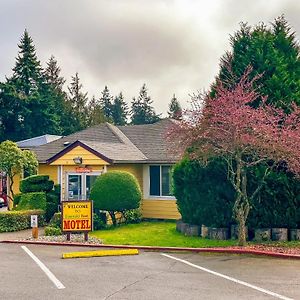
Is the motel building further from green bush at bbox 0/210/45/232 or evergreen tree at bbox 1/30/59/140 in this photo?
evergreen tree at bbox 1/30/59/140

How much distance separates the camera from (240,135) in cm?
1320

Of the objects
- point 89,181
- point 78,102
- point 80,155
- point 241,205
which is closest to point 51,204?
point 89,181

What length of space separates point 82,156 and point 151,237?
6691mm

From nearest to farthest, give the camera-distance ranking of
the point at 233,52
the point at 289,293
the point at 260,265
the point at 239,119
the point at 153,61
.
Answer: the point at 289,293 → the point at 260,265 → the point at 239,119 → the point at 233,52 → the point at 153,61

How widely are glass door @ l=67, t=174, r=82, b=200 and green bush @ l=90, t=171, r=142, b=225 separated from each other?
2764 millimetres

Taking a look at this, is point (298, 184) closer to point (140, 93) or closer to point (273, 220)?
point (273, 220)

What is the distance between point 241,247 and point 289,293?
16.9 feet

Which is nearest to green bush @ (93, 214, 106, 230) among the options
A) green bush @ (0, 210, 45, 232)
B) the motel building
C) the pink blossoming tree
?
the motel building

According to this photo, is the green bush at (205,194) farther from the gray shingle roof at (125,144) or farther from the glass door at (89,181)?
the glass door at (89,181)

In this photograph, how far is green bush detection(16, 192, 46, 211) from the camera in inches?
830

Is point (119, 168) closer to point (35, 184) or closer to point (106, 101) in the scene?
point (35, 184)

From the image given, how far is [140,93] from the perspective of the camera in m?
103

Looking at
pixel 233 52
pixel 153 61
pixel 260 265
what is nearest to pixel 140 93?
pixel 153 61

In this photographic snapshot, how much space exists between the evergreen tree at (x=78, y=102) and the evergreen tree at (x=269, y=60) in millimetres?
45485
